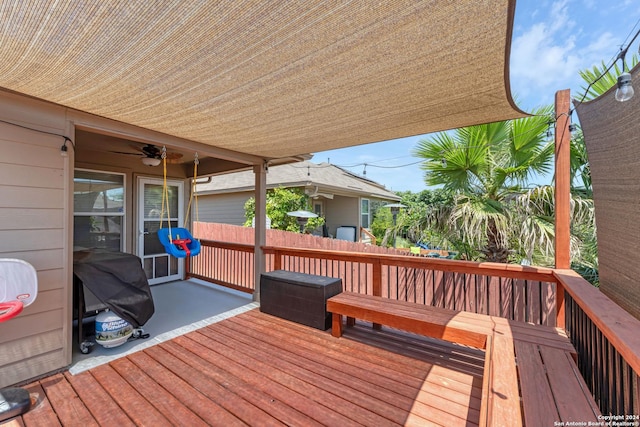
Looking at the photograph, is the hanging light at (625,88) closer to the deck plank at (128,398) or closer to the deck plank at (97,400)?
the deck plank at (128,398)

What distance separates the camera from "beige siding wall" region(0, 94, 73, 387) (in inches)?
87.5

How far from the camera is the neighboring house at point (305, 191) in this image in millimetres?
9031

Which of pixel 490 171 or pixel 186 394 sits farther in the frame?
pixel 490 171

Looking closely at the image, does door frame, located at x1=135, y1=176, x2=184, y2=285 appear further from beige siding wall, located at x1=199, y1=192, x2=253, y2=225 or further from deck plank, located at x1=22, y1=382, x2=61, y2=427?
beige siding wall, located at x1=199, y1=192, x2=253, y2=225

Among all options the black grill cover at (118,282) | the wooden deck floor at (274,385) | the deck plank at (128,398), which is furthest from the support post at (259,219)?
the deck plank at (128,398)

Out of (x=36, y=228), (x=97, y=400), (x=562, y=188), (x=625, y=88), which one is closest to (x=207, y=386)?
(x=97, y=400)

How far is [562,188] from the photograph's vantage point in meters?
2.61

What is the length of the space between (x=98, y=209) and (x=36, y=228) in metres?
2.38

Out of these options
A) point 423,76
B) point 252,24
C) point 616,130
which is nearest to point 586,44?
point 616,130

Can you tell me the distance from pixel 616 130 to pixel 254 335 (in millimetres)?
3485

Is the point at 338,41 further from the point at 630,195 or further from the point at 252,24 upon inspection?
the point at 630,195

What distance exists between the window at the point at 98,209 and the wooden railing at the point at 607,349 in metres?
5.55

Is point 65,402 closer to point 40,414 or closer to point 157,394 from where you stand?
point 40,414

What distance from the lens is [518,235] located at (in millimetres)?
3482
